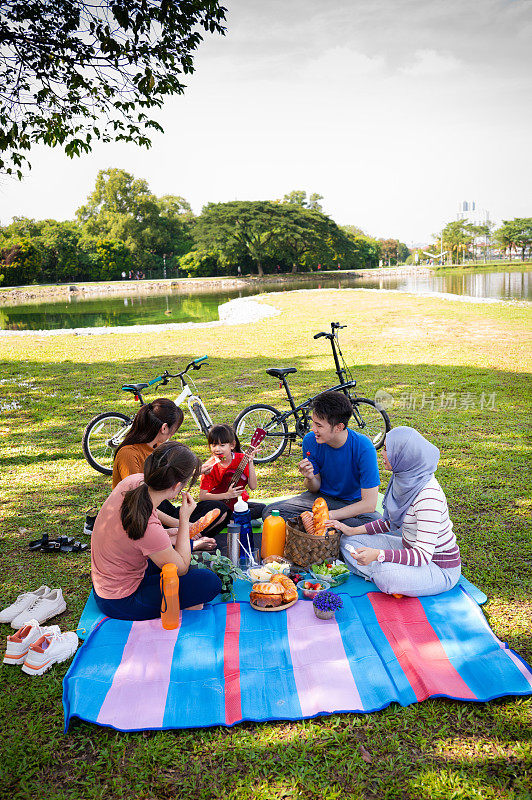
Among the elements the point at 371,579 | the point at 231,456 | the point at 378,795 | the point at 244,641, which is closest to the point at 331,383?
the point at 231,456

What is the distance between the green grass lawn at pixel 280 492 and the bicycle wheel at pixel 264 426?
20 centimetres

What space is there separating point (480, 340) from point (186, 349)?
24.3ft

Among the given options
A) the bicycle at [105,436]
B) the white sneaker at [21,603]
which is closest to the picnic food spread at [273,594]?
the white sneaker at [21,603]

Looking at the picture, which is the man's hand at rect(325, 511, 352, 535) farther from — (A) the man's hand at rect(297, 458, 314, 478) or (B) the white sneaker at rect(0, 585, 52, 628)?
(B) the white sneaker at rect(0, 585, 52, 628)

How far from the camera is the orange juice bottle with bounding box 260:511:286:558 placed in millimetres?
3740

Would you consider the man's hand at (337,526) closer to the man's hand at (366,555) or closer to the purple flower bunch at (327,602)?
the man's hand at (366,555)

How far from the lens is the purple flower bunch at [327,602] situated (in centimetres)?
313

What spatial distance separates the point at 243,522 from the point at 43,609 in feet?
4.54

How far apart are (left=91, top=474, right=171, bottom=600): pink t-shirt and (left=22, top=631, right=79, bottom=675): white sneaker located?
291 millimetres

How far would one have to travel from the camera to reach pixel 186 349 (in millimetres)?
13734

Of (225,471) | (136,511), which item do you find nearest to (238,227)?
(225,471)

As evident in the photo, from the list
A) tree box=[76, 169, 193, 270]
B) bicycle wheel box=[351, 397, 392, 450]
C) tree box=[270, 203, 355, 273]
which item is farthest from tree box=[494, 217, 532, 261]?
bicycle wheel box=[351, 397, 392, 450]

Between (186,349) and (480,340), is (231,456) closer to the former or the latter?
(186,349)

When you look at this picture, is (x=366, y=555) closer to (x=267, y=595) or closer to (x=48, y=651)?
(x=267, y=595)
